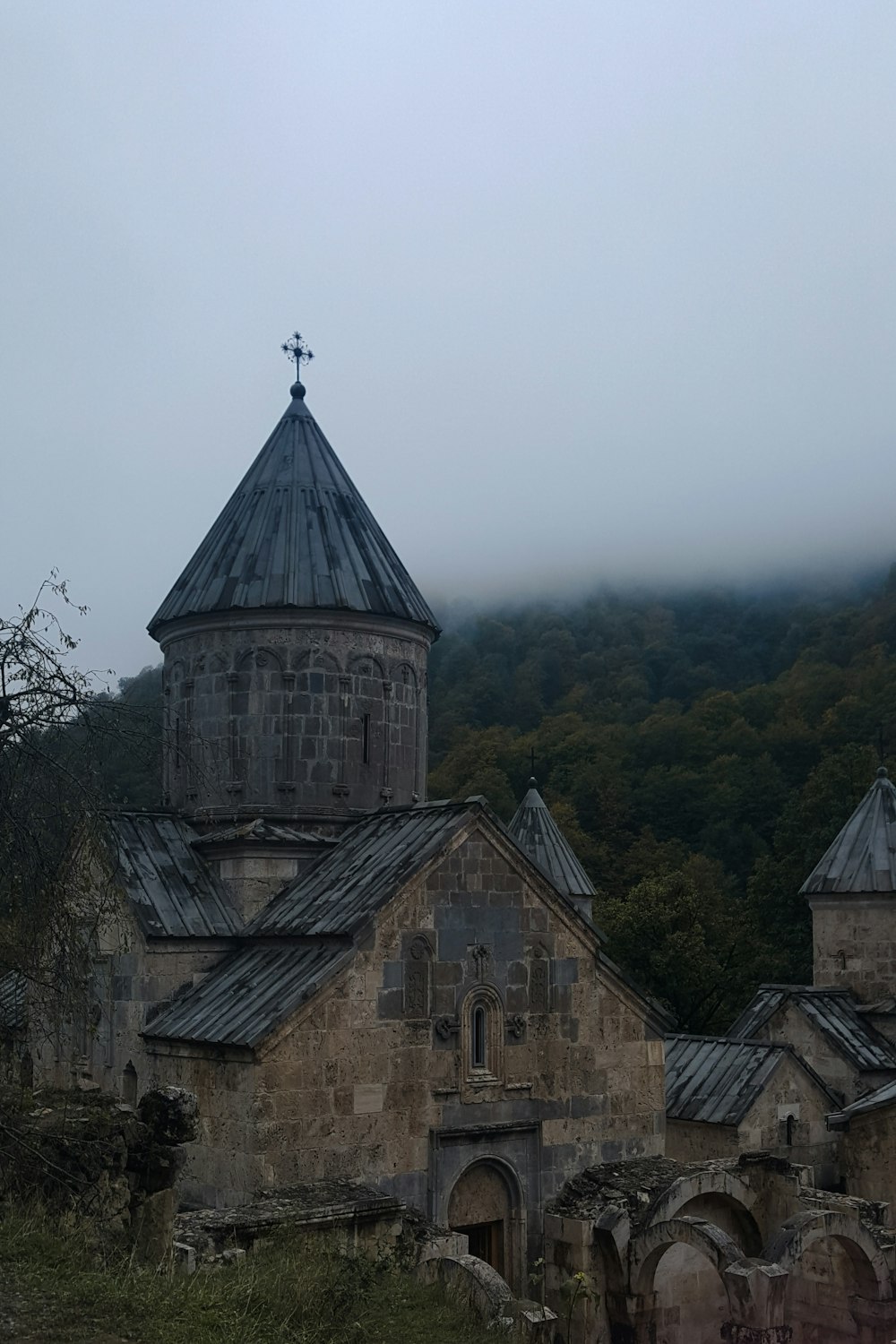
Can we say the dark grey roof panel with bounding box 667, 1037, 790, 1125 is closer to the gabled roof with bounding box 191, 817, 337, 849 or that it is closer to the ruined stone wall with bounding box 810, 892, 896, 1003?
the ruined stone wall with bounding box 810, 892, 896, 1003

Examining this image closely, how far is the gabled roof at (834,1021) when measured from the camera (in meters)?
20.6

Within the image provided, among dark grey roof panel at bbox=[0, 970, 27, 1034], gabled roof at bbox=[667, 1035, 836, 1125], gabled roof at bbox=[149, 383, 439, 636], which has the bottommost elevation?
gabled roof at bbox=[667, 1035, 836, 1125]

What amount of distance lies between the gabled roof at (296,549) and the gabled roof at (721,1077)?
7.24 meters

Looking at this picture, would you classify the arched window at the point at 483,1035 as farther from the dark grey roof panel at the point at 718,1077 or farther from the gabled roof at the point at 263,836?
the dark grey roof panel at the point at 718,1077

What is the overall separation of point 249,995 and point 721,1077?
822cm

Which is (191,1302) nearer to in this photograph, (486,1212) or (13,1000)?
(486,1212)

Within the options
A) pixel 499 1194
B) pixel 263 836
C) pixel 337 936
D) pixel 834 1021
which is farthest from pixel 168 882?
pixel 834 1021

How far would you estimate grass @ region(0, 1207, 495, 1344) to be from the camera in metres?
7.21

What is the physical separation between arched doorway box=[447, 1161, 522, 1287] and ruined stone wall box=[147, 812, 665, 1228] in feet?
0.44

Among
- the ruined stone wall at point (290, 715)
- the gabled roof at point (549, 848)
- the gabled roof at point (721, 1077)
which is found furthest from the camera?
the gabled roof at point (549, 848)

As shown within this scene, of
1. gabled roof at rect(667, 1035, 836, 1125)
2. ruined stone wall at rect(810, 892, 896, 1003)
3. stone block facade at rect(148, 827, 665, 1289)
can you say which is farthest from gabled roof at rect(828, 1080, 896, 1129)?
stone block facade at rect(148, 827, 665, 1289)

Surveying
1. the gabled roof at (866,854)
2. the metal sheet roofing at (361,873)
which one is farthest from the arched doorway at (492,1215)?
the gabled roof at (866,854)

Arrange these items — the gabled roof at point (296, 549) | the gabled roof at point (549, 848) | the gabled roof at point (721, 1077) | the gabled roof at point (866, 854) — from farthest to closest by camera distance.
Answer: the gabled roof at point (549, 848) < the gabled roof at point (866, 854) < the gabled roof at point (721, 1077) < the gabled roof at point (296, 549)

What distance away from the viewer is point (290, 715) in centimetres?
1672
